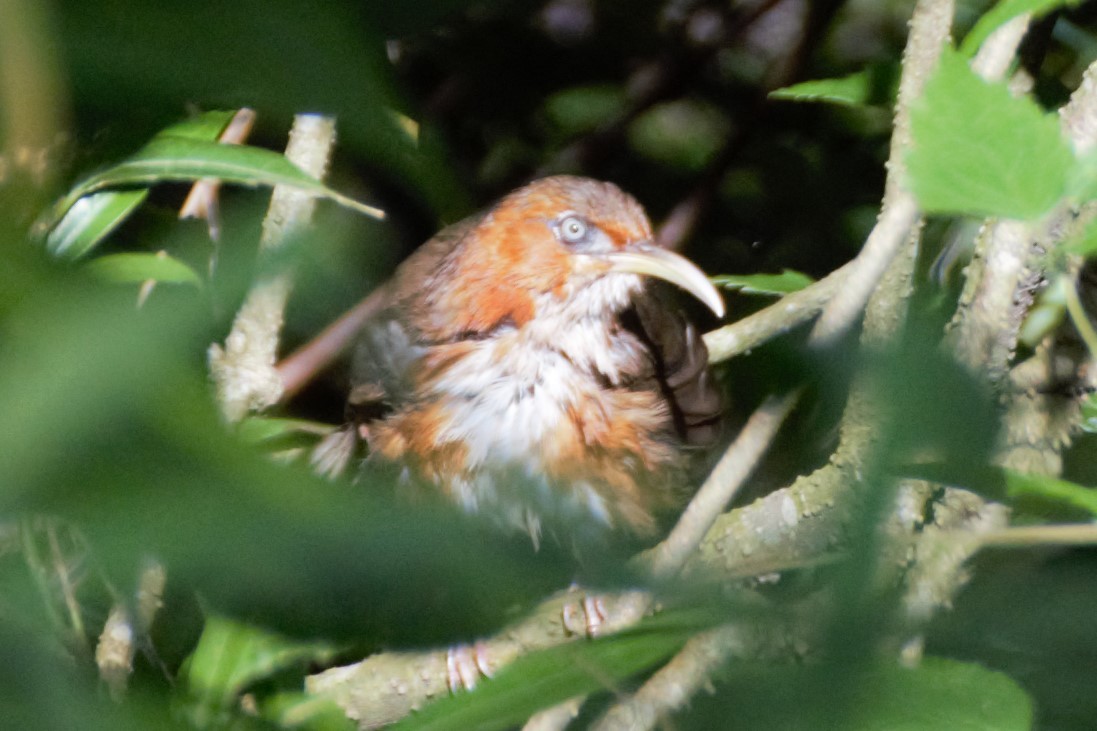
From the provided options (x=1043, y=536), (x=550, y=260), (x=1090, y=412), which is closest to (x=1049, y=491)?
(x=1043, y=536)

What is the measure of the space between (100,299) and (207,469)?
0.25 ft

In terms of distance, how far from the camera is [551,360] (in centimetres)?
211

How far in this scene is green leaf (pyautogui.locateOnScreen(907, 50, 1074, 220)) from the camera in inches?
22.7

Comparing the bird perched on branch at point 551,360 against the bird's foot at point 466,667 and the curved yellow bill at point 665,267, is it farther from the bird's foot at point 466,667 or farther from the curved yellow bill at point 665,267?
the bird's foot at point 466,667

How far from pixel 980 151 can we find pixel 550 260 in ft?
5.32

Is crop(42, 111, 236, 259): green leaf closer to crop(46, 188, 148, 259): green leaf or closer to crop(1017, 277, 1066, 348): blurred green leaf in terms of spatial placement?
crop(46, 188, 148, 259): green leaf

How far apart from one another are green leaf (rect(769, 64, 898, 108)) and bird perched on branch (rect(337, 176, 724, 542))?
49cm

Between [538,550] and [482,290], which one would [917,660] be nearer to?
[538,550]

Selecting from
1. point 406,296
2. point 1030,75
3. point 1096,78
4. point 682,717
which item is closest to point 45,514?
point 682,717

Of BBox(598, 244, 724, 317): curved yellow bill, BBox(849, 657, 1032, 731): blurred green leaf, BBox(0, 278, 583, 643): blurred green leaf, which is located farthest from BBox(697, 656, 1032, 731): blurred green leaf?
BBox(598, 244, 724, 317): curved yellow bill

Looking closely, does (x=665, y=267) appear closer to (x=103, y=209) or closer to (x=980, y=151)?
(x=103, y=209)

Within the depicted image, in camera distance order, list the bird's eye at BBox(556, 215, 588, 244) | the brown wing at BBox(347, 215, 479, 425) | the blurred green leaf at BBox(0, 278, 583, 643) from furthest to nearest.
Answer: the bird's eye at BBox(556, 215, 588, 244), the brown wing at BBox(347, 215, 479, 425), the blurred green leaf at BBox(0, 278, 583, 643)

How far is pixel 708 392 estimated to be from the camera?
6.95 feet

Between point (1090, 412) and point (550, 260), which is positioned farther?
point (550, 260)
